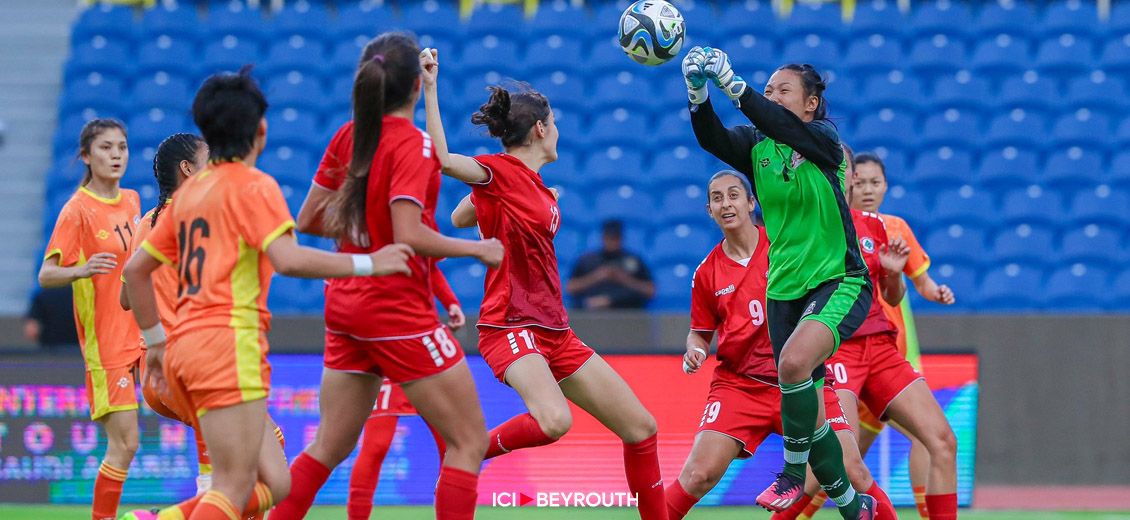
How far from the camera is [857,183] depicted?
7.20 meters

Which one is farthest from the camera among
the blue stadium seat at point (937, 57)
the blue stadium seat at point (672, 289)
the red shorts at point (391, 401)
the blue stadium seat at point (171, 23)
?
the blue stadium seat at point (171, 23)

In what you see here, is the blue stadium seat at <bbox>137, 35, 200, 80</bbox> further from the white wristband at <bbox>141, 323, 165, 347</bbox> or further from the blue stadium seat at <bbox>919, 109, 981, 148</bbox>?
the white wristband at <bbox>141, 323, 165, 347</bbox>

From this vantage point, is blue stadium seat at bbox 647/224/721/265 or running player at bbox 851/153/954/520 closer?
running player at bbox 851/153/954/520

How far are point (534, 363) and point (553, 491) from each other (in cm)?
311

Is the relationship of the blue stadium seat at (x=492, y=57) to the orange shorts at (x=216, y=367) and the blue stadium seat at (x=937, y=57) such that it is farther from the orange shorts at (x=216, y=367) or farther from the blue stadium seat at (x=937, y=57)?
the orange shorts at (x=216, y=367)

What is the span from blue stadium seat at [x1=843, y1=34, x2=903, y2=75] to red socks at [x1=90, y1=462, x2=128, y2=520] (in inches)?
344

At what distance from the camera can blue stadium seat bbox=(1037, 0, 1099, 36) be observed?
43.4ft

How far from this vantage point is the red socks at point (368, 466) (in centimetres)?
624

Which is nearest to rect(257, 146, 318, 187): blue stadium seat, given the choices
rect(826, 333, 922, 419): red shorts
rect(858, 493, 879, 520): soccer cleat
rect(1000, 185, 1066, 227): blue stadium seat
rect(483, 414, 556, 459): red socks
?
rect(1000, 185, 1066, 227): blue stadium seat

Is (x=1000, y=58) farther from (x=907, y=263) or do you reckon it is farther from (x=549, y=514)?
(x=549, y=514)

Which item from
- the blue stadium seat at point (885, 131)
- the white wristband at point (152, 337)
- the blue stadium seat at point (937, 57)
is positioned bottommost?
the white wristband at point (152, 337)

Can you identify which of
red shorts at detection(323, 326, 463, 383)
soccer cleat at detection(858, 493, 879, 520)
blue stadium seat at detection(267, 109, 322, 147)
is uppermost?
blue stadium seat at detection(267, 109, 322, 147)

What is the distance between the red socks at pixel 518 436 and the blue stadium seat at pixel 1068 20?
369 inches

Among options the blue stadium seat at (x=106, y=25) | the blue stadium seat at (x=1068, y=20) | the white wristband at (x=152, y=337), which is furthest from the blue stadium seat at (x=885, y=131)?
the white wristband at (x=152, y=337)
